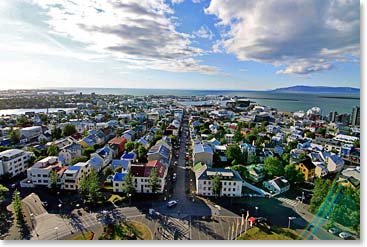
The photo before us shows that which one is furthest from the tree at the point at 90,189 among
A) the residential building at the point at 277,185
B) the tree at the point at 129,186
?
the residential building at the point at 277,185

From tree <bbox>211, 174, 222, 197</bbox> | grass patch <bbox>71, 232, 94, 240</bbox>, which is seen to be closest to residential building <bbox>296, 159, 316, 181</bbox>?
tree <bbox>211, 174, 222, 197</bbox>

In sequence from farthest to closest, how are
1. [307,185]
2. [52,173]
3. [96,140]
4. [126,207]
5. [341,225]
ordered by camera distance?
[96,140], [307,185], [52,173], [126,207], [341,225]

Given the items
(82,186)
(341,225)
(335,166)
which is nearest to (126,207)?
(82,186)

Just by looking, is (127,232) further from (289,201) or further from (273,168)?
(273,168)

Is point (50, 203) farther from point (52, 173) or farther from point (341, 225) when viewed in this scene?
point (341, 225)

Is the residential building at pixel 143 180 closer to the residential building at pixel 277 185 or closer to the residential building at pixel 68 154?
the residential building at pixel 277 185

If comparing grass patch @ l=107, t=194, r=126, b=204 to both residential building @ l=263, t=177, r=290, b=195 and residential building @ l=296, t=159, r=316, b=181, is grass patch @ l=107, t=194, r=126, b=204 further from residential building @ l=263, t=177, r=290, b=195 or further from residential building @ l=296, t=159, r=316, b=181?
residential building @ l=296, t=159, r=316, b=181

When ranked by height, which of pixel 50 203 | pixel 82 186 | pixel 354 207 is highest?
pixel 354 207
